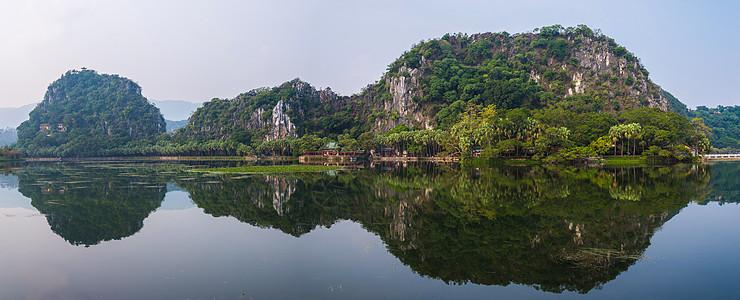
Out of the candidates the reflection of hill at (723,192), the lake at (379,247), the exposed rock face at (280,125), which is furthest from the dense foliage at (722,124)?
the exposed rock face at (280,125)

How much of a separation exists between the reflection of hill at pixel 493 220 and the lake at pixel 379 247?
8cm

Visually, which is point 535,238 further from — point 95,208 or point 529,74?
point 529,74

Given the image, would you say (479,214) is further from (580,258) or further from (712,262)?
(712,262)

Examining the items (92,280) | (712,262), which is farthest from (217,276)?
(712,262)

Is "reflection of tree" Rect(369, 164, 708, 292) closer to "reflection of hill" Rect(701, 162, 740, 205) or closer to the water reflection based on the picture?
the water reflection

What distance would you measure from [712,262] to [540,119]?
224ft

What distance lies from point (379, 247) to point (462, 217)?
5.70 meters

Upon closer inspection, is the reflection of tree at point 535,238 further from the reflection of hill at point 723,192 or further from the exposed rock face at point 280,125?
the exposed rock face at point 280,125

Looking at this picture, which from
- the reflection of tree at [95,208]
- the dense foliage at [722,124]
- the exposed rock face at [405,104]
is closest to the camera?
the reflection of tree at [95,208]

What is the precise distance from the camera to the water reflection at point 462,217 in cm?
1073

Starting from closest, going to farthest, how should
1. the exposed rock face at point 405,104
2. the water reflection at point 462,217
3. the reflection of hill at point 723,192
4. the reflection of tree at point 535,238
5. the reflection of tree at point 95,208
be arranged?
1. the reflection of tree at point 535,238
2. the water reflection at point 462,217
3. the reflection of tree at point 95,208
4. the reflection of hill at point 723,192
5. the exposed rock face at point 405,104

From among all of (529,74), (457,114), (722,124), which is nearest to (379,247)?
(457,114)

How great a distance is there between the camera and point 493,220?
16422 mm

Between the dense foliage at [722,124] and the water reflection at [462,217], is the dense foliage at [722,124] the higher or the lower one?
the higher one
